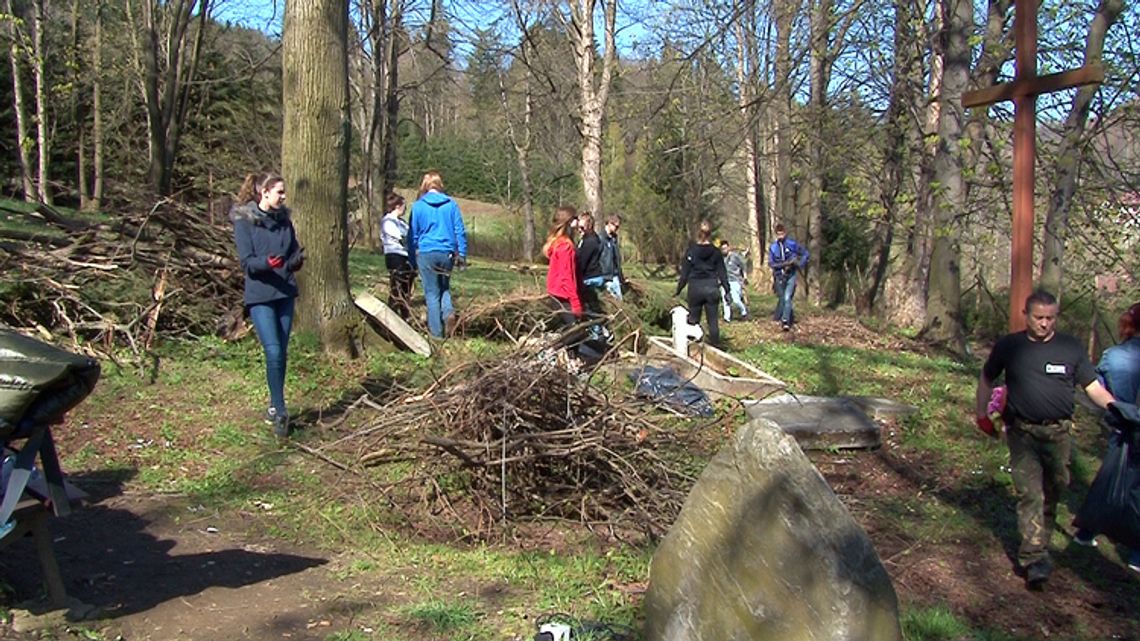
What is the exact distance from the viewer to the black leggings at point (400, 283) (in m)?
11.5

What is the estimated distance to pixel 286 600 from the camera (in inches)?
193

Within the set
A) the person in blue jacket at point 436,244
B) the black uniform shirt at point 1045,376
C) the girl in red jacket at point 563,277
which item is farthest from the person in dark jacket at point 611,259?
the black uniform shirt at point 1045,376

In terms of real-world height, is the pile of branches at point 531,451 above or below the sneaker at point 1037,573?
above

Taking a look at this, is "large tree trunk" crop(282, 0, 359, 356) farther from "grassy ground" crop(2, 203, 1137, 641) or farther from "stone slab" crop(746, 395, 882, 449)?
"stone slab" crop(746, 395, 882, 449)

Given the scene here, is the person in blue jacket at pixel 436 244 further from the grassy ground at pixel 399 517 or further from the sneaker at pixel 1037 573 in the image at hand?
the sneaker at pixel 1037 573

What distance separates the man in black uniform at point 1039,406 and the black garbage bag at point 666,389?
208cm

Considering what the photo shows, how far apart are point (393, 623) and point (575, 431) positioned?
175 centimetres

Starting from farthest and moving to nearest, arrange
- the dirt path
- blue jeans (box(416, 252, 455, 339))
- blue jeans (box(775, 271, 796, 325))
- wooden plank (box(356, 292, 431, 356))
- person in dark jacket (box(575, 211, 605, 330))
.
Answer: blue jeans (box(775, 271, 796, 325)) → person in dark jacket (box(575, 211, 605, 330)) → blue jeans (box(416, 252, 455, 339)) → wooden plank (box(356, 292, 431, 356)) → the dirt path

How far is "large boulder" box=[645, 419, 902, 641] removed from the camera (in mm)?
3592

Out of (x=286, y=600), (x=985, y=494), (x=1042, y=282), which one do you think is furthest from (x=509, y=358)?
(x=1042, y=282)

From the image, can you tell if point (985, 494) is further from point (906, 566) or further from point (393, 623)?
point (393, 623)

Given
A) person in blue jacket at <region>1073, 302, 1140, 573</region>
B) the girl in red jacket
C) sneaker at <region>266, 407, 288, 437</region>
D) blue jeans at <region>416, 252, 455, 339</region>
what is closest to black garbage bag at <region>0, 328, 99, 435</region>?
sneaker at <region>266, 407, 288, 437</region>

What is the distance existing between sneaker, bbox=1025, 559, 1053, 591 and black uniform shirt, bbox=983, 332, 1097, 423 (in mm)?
866

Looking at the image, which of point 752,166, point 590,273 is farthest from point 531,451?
point 752,166
